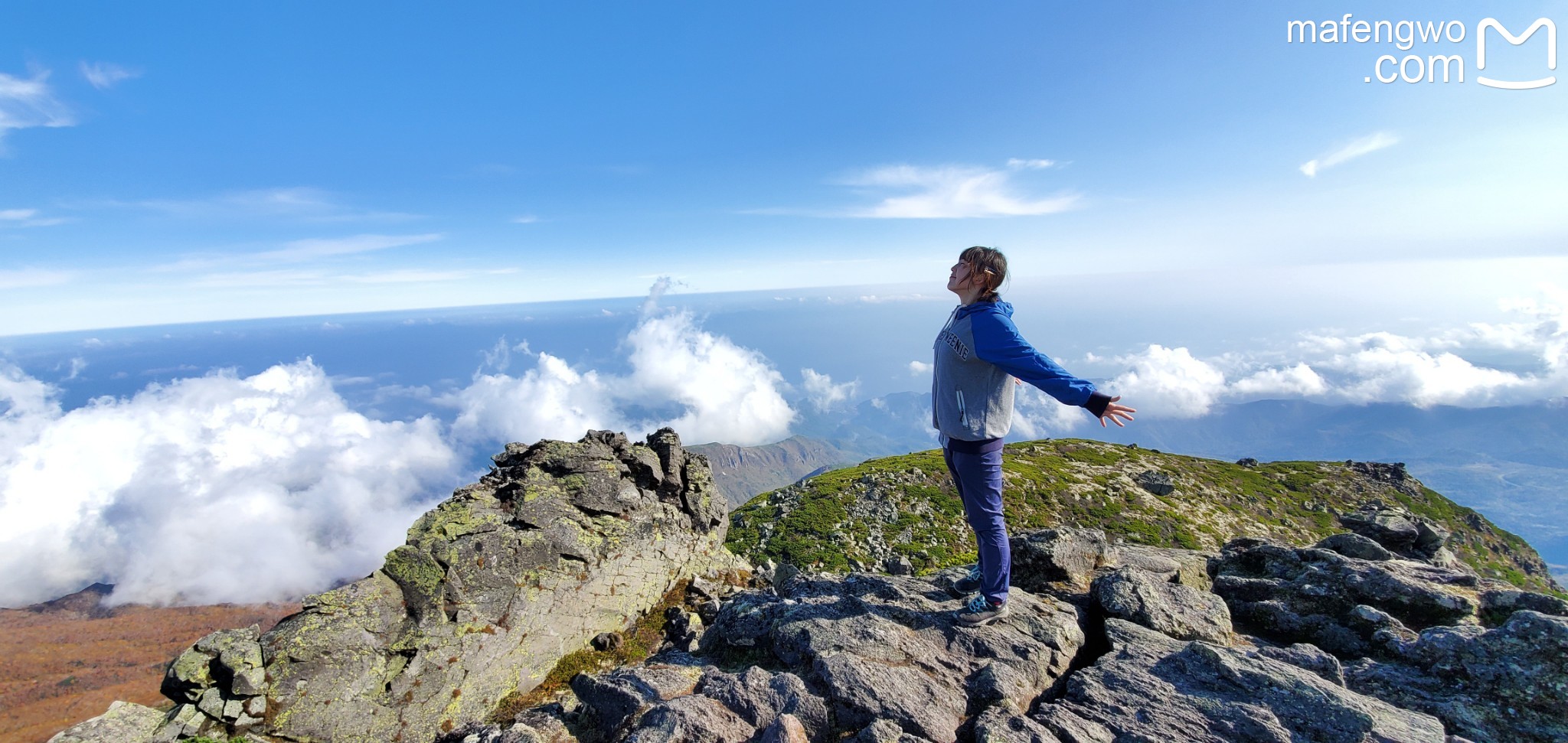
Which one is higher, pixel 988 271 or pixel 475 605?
pixel 988 271

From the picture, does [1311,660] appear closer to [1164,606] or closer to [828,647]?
[1164,606]

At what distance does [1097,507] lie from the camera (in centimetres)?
6825

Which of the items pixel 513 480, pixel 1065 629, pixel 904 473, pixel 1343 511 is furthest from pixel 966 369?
pixel 1343 511

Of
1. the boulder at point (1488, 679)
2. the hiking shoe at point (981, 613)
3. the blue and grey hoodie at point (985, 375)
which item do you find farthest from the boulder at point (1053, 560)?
the blue and grey hoodie at point (985, 375)

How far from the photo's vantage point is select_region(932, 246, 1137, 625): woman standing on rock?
29.2ft

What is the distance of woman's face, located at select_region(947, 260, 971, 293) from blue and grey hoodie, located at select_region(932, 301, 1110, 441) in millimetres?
339

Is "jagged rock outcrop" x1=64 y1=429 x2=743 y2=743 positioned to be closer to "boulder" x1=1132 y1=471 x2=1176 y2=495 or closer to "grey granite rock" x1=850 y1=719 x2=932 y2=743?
"grey granite rock" x1=850 y1=719 x2=932 y2=743

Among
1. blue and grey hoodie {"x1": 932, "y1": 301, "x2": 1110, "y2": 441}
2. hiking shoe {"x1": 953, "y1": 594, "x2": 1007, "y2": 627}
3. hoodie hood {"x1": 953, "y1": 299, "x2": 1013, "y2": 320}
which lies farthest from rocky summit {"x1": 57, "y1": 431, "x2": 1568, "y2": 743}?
hoodie hood {"x1": 953, "y1": 299, "x2": 1013, "y2": 320}

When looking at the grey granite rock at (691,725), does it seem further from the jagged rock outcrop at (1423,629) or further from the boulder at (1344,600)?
the boulder at (1344,600)

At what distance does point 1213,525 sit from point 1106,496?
38.8 feet

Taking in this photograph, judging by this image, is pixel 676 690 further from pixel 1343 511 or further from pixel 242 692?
pixel 1343 511

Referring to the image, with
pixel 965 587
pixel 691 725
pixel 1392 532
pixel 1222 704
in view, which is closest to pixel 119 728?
pixel 691 725

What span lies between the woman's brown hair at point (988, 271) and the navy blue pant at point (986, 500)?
252 centimetres

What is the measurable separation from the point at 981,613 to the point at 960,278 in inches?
239
